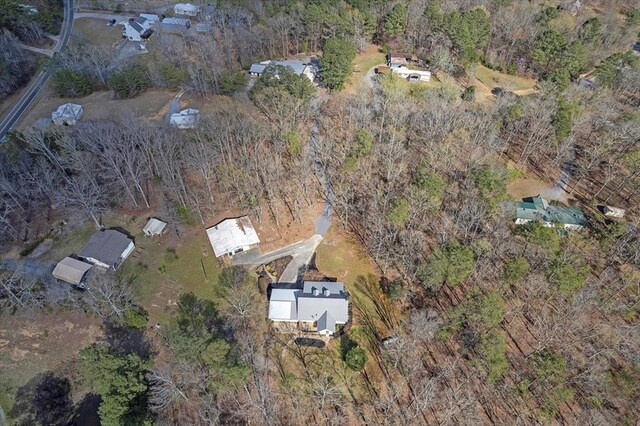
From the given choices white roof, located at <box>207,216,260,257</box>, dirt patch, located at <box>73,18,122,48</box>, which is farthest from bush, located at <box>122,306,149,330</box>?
dirt patch, located at <box>73,18,122,48</box>

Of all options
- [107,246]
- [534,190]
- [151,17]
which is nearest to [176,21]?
[151,17]

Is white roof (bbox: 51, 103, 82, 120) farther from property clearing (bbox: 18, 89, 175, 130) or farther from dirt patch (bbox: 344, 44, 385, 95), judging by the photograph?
dirt patch (bbox: 344, 44, 385, 95)

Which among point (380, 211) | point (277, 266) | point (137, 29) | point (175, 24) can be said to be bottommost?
point (277, 266)

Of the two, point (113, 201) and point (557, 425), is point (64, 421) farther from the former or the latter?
point (557, 425)

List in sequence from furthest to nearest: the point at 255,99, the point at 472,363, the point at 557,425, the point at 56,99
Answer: the point at 56,99 < the point at 255,99 < the point at 472,363 < the point at 557,425

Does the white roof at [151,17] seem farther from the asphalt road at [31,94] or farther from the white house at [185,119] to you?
the white house at [185,119]

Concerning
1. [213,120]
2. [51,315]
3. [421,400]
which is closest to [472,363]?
[421,400]

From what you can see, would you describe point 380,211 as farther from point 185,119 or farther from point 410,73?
point 410,73
